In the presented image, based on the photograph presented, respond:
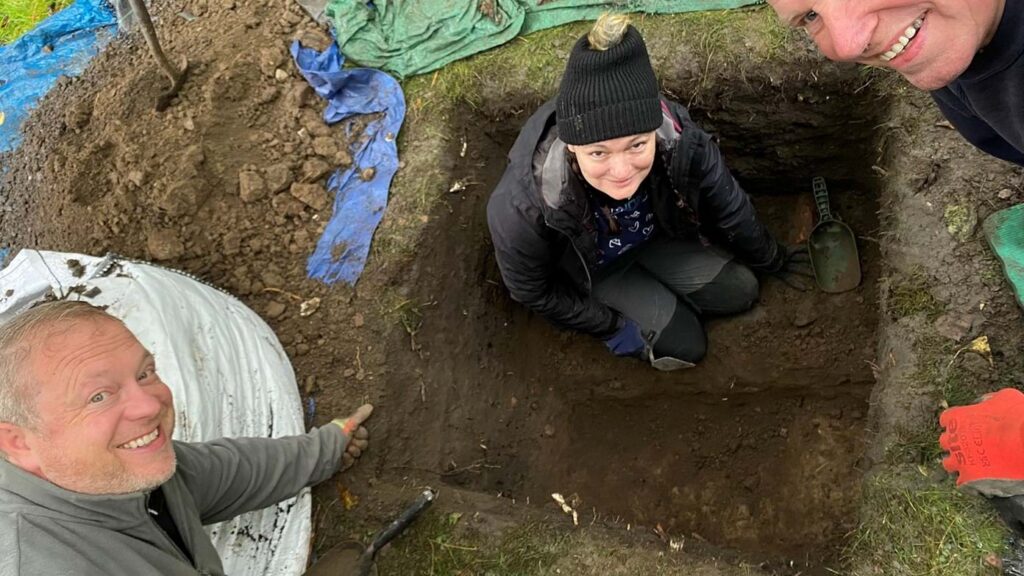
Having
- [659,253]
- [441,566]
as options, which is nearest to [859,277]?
[659,253]

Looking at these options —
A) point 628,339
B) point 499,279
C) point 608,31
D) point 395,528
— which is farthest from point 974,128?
point 395,528

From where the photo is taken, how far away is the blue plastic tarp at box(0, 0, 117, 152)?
11.8 ft

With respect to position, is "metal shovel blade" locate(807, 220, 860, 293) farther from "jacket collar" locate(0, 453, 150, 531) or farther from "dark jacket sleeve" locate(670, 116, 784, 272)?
"jacket collar" locate(0, 453, 150, 531)

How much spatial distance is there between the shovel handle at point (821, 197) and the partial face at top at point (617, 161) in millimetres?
1587

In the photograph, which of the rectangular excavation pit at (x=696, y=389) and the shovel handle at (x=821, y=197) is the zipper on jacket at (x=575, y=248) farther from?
the shovel handle at (x=821, y=197)

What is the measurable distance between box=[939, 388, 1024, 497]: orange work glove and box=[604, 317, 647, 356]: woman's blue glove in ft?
4.59

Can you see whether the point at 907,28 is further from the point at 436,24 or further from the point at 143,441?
the point at 436,24

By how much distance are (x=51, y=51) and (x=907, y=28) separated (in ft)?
13.8

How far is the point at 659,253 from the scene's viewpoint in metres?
3.38

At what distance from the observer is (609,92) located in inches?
78.6

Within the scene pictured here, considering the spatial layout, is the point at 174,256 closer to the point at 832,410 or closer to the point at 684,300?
the point at 684,300

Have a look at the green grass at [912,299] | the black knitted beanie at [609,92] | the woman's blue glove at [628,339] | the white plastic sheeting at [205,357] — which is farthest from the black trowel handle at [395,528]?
the green grass at [912,299]

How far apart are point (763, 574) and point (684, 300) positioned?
145 cm

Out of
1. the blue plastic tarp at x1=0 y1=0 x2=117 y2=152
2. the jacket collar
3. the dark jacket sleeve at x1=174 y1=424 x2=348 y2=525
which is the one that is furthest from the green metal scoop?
the blue plastic tarp at x1=0 y1=0 x2=117 y2=152
